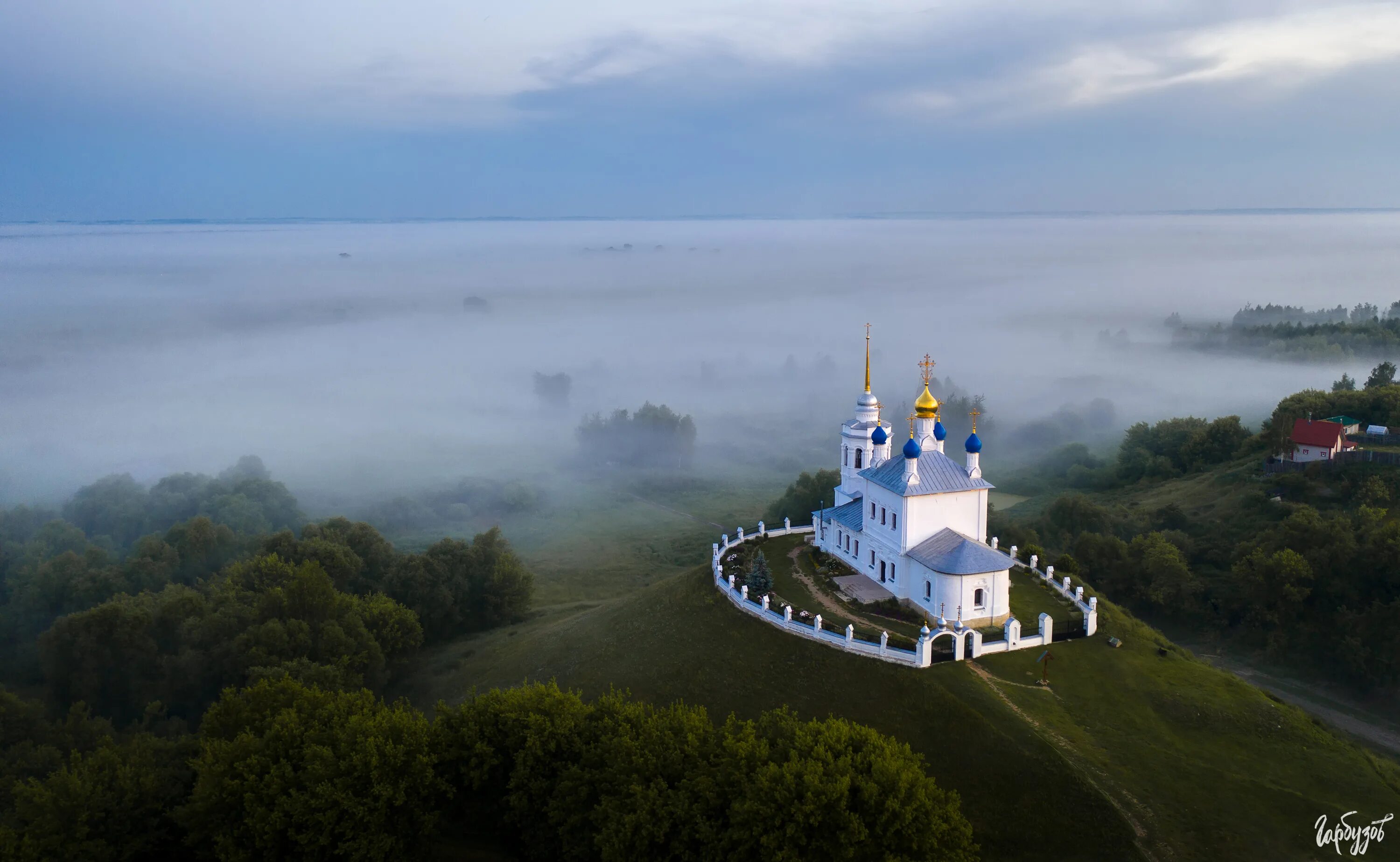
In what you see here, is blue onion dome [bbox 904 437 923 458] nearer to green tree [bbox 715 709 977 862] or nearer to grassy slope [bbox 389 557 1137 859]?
grassy slope [bbox 389 557 1137 859]

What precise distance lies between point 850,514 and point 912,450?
23.4 ft

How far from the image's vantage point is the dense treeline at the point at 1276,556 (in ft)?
148

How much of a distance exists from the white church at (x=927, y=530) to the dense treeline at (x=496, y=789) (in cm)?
1074

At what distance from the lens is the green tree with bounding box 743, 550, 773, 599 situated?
3978cm

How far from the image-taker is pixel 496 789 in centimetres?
2789

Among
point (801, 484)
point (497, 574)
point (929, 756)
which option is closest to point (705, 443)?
point (801, 484)

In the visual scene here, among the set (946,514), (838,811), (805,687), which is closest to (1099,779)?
(838,811)

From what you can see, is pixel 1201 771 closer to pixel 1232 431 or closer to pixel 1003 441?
pixel 1232 431

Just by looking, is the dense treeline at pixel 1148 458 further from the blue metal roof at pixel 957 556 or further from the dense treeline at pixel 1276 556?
the blue metal roof at pixel 957 556

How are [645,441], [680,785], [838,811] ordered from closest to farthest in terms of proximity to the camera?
[838,811]
[680,785]
[645,441]

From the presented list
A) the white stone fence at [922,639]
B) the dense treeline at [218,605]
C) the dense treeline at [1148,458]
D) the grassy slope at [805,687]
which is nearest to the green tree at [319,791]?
the grassy slope at [805,687]

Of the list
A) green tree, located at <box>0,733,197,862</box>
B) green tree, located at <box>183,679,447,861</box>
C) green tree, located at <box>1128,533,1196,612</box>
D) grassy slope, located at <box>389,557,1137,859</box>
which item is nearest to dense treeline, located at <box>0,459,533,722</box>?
grassy slope, located at <box>389,557,1137,859</box>

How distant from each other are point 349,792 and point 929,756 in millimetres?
18441

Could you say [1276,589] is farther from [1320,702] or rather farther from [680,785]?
[680,785]
